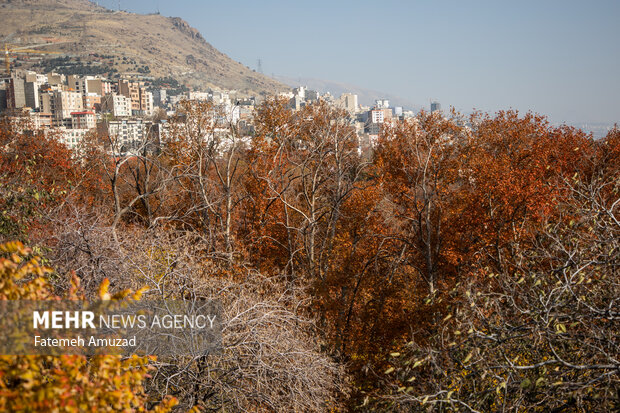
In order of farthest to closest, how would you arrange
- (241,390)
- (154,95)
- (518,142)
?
1. (154,95)
2. (518,142)
3. (241,390)

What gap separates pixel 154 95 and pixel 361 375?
199 metres

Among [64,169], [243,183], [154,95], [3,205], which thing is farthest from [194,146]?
[154,95]

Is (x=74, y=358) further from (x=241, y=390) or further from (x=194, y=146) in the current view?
(x=194, y=146)

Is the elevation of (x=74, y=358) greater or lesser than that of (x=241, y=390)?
greater

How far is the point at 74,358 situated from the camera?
4227 millimetres

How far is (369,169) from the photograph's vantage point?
3691 centimetres

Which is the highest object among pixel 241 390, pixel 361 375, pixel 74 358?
pixel 74 358

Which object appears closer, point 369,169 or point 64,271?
point 64,271

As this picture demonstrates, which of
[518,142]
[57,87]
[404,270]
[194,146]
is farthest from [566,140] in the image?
[57,87]

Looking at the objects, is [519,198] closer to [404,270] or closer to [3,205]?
[404,270]

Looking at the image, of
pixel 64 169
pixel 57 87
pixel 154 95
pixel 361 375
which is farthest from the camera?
pixel 154 95

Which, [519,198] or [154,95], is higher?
[154,95]

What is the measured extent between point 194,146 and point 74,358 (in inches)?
823

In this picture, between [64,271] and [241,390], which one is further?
[64,271]
